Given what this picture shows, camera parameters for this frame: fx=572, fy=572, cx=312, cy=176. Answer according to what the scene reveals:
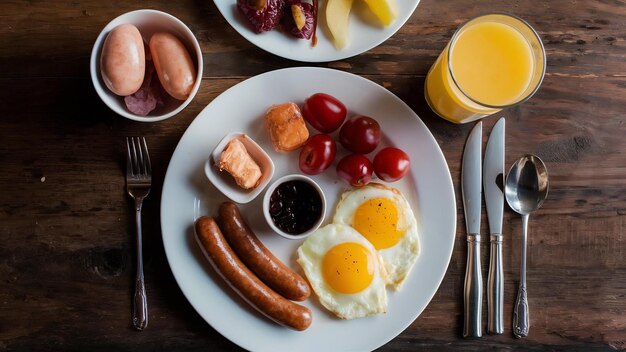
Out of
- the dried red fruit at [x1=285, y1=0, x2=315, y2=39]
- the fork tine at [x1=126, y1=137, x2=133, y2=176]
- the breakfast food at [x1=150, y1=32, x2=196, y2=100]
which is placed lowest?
the fork tine at [x1=126, y1=137, x2=133, y2=176]

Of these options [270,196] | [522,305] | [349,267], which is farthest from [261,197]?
[522,305]

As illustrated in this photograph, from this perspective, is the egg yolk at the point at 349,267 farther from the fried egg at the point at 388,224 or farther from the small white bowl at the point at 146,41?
the small white bowl at the point at 146,41

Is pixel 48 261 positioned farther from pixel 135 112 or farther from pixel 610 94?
pixel 610 94

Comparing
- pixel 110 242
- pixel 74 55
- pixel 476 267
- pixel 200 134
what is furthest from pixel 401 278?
pixel 74 55

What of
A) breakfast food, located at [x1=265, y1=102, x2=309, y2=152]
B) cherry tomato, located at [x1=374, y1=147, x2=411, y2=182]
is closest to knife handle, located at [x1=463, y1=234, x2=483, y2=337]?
cherry tomato, located at [x1=374, y1=147, x2=411, y2=182]

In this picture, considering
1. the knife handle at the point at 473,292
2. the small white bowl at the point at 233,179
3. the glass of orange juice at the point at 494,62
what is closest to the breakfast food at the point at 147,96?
the small white bowl at the point at 233,179

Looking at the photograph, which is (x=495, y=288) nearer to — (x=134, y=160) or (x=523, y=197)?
(x=523, y=197)

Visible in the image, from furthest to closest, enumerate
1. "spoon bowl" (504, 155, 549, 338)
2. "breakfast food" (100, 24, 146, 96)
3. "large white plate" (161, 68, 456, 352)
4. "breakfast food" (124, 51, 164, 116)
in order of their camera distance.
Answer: "spoon bowl" (504, 155, 549, 338), "large white plate" (161, 68, 456, 352), "breakfast food" (124, 51, 164, 116), "breakfast food" (100, 24, 146, 96)

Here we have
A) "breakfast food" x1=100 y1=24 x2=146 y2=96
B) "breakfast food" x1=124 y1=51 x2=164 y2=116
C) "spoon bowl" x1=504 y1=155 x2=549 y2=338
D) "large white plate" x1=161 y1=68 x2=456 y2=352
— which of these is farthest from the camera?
"spoon bowl" x1=504 y1=155 x2=549 y2=338

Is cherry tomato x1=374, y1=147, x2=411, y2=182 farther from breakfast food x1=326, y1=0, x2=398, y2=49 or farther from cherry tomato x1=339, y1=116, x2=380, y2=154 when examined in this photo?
breakfast food x1=326, y1=0, x2=398, y2=49
